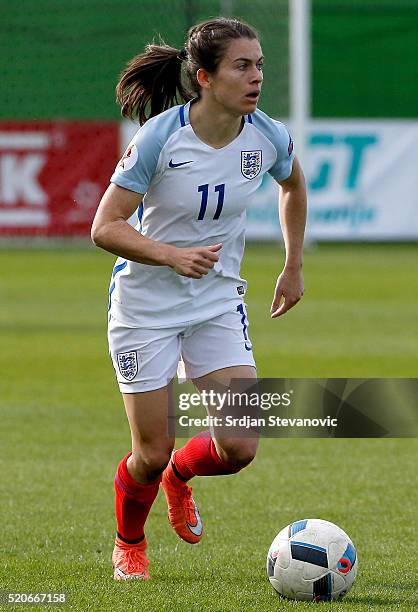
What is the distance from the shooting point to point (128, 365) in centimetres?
516

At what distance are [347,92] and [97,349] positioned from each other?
16.0 m

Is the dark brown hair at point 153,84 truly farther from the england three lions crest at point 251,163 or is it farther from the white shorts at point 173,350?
the white shorts at point 173,350

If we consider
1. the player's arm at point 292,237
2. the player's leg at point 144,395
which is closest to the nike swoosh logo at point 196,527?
the player's leg at point 144,395

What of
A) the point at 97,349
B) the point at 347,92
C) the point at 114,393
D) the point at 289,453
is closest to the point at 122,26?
the point at 347,92

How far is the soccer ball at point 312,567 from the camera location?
15.8 feet

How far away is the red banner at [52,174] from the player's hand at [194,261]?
1758 cm

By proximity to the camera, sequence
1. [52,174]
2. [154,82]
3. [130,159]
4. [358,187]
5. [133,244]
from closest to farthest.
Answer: [133,244] → [130,159] → [154,82] → [358,187] → [52,174]

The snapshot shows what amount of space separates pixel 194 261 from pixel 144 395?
72 cm

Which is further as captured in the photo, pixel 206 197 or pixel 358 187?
pixel 358 187

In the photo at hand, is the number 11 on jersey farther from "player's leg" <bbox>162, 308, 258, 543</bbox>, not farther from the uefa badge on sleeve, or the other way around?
"player's leg" <bbox>162, 308, 258, 543</bbox>

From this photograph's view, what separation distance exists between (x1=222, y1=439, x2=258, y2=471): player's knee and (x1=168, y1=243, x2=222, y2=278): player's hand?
841 mm

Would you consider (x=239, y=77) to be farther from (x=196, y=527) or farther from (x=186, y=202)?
(x=196, y=527)

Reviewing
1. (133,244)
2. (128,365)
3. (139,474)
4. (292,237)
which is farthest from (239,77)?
(139,474)

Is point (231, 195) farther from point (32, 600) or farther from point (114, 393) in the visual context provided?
point (114, 393)
